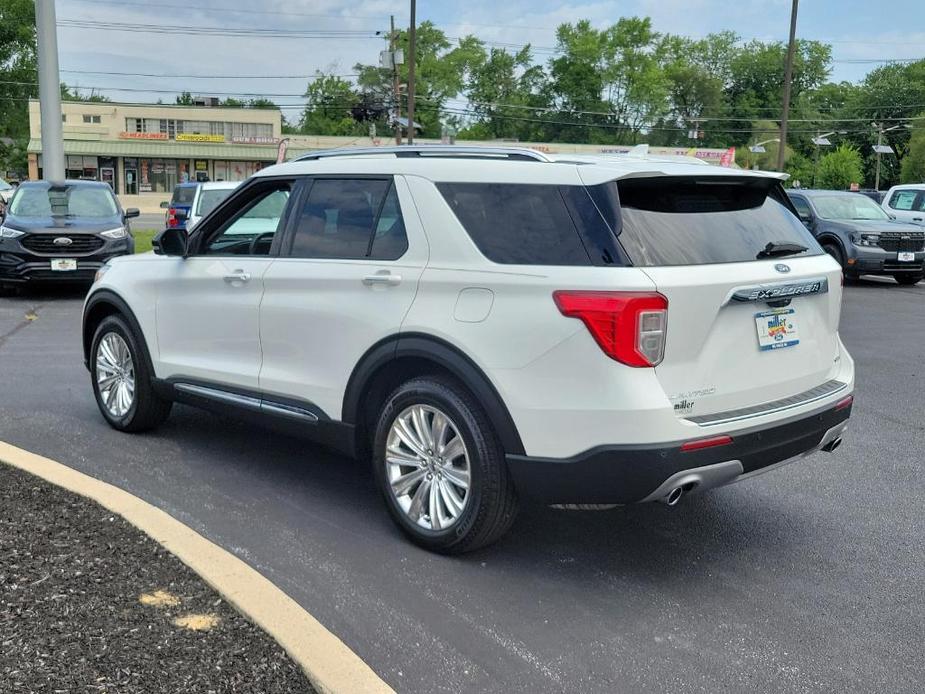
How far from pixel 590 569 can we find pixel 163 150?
7305 centimetres

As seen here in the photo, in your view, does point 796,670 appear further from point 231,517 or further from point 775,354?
point 231,517

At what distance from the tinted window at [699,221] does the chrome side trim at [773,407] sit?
0.63m

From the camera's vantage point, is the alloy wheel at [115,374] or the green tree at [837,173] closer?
the alloy wheel at [115,374]

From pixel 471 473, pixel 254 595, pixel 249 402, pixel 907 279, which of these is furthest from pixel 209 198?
pixel 254 595

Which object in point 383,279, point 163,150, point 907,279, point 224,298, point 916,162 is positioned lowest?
point 907,279

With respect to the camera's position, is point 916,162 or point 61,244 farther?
point 916,162

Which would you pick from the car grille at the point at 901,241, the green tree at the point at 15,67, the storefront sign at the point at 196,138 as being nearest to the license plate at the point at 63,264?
the car grille at the point at 901,241

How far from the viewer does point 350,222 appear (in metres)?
4.81

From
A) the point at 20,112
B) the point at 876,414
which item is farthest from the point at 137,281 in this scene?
the point at 20,112

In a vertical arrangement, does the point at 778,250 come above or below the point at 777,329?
above

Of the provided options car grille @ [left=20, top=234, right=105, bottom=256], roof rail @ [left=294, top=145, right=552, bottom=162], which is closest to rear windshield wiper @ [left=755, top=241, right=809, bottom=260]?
roof rail @ [left=294, top=145, right=552, bottom=162]

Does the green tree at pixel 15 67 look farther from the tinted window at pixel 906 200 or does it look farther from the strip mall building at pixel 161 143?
the tinted window at pixel 906 200

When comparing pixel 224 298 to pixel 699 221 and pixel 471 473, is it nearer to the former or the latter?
pixel 471 473

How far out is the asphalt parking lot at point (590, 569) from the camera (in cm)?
336
